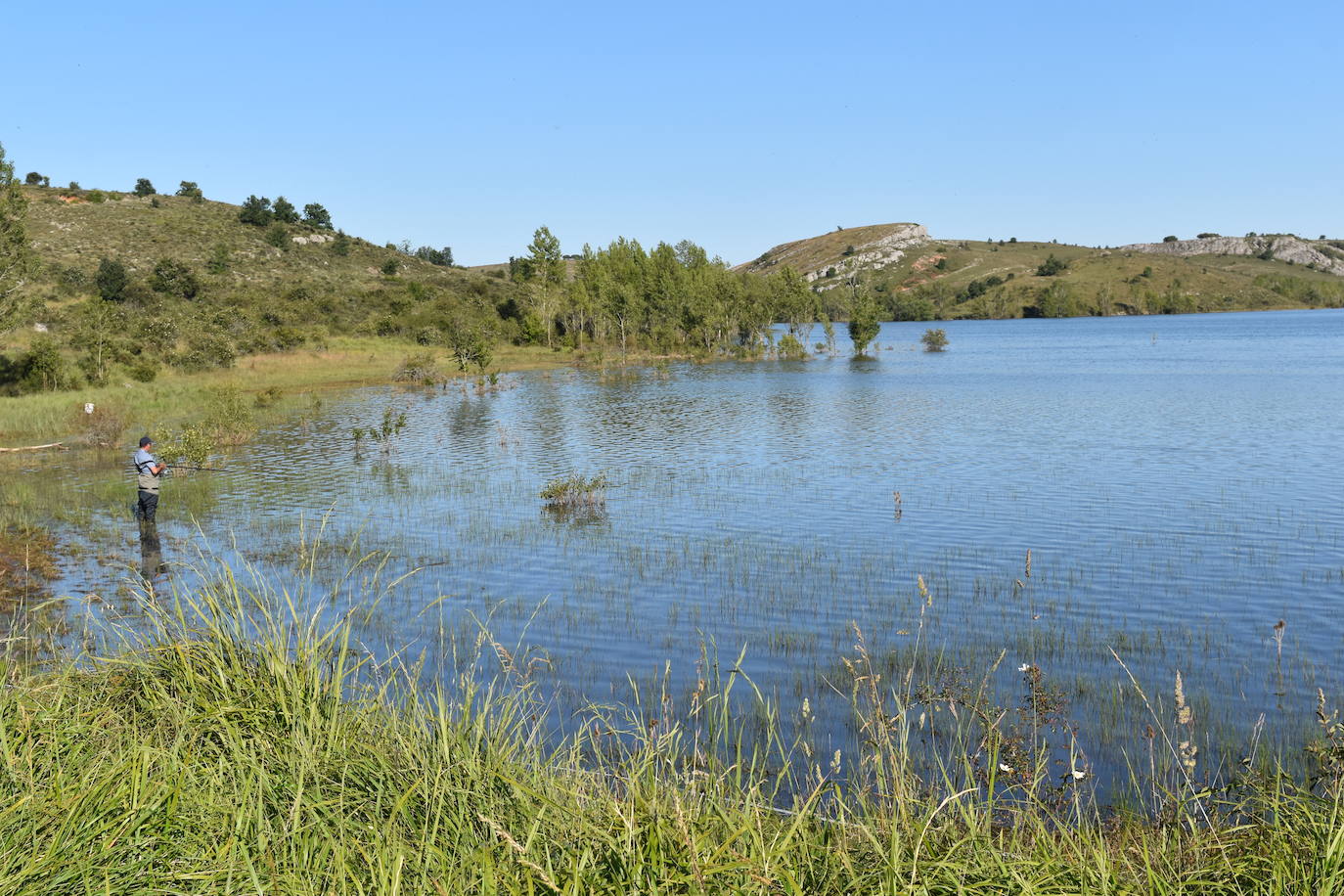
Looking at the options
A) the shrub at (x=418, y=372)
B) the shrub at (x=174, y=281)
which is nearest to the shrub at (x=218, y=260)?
the shrub at (x=174, y=281)

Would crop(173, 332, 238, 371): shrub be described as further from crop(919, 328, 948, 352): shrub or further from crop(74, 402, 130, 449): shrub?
crop(919, 328, 948, 352): shrub

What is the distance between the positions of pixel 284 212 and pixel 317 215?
7.42m

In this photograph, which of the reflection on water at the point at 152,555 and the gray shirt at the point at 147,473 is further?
the gray shirt at the point at 147,473

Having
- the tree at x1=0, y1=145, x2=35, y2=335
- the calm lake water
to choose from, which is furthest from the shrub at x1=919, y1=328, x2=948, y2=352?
the tree at x1=0, y1=145, x2=35, y2=335

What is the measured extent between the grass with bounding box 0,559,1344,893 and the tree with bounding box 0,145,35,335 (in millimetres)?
43813

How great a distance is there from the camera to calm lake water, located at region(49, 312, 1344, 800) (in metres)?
12.9

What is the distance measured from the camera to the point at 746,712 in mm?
11586

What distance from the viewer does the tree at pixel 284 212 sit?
126m

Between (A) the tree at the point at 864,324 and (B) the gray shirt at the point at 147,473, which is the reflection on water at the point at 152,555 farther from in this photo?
(A) the tree at the point at 864,324

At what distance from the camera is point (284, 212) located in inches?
4995

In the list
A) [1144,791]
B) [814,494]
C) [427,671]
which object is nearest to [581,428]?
[814,494]

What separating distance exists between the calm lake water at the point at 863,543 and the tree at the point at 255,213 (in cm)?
8778

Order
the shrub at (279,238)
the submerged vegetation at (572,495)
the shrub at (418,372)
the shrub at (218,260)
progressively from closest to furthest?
1. the submerged vegetation at (572,495)
2. the shrub at (418,372)
3. the shrub at (218,260)
4. the shrub at (279,238)

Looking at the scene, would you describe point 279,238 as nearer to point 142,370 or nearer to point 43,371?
point 142,370
